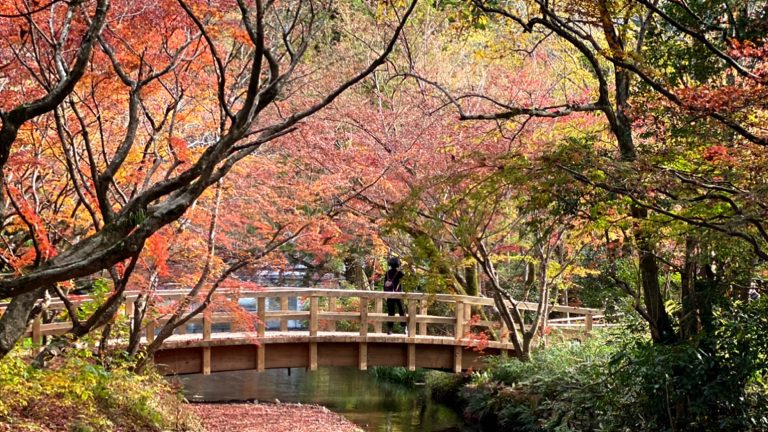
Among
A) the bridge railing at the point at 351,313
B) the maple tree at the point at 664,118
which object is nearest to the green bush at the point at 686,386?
the maple tree at the point at 664,118

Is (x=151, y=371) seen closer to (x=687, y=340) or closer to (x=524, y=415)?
(x=524, y=415)

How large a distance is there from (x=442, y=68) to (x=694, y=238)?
28.3 feet

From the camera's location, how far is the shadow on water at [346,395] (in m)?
13.9

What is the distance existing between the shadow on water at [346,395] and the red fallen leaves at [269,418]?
2.06 ft

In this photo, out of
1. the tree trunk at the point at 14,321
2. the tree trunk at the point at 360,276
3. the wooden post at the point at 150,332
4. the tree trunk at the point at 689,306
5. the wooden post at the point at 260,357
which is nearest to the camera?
the tree trunk at the point at 14,321

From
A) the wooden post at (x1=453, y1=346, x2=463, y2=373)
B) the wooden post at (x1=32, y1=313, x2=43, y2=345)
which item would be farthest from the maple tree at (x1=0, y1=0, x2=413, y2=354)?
the wooden post at (x1=453, y1=346, x2=463, y2=373)

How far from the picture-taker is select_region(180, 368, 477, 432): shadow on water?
1394 cm

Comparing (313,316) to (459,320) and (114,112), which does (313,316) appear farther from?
(114,112)

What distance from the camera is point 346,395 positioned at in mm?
16609

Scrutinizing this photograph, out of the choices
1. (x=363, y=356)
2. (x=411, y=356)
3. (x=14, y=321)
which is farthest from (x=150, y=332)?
(x=14, y=321)

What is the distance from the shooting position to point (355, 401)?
15.9m

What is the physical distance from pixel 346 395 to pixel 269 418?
3.52 m

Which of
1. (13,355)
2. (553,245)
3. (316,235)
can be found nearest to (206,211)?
(316,235)

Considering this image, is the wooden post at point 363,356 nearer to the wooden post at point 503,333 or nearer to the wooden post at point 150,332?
the wooden post at point 503,333
